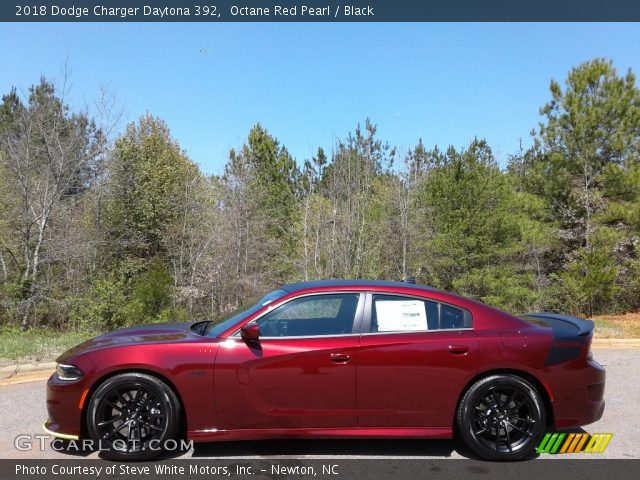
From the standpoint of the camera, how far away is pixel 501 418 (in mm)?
4062

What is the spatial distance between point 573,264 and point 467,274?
3637 millimetres

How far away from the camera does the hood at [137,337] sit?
413 cm

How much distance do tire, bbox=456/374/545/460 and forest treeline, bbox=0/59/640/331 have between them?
9.04 m

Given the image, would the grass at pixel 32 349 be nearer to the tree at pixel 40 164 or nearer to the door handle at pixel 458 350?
the door handle at pixel 458 350

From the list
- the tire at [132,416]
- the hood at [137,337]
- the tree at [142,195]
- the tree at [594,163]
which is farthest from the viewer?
the tree at [142,195]

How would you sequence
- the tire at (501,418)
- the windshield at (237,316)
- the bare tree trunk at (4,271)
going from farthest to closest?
the bare tree trunk at (4,271) → the windshield at (237,316) → the tire at (501,418)

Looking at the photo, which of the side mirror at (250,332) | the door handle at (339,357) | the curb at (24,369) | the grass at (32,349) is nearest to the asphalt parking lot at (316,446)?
the door handle at (339,357)

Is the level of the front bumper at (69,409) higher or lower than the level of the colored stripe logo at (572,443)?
higher

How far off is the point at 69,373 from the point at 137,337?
1.90ft

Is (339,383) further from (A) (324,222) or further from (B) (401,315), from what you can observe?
(A) (324,222)

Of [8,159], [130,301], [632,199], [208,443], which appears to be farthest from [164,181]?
[208,443]

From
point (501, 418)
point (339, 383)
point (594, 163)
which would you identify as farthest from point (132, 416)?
point (594, 163)

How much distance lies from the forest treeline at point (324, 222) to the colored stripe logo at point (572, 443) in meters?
9.25

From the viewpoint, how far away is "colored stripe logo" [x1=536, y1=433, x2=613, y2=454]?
4.20m
